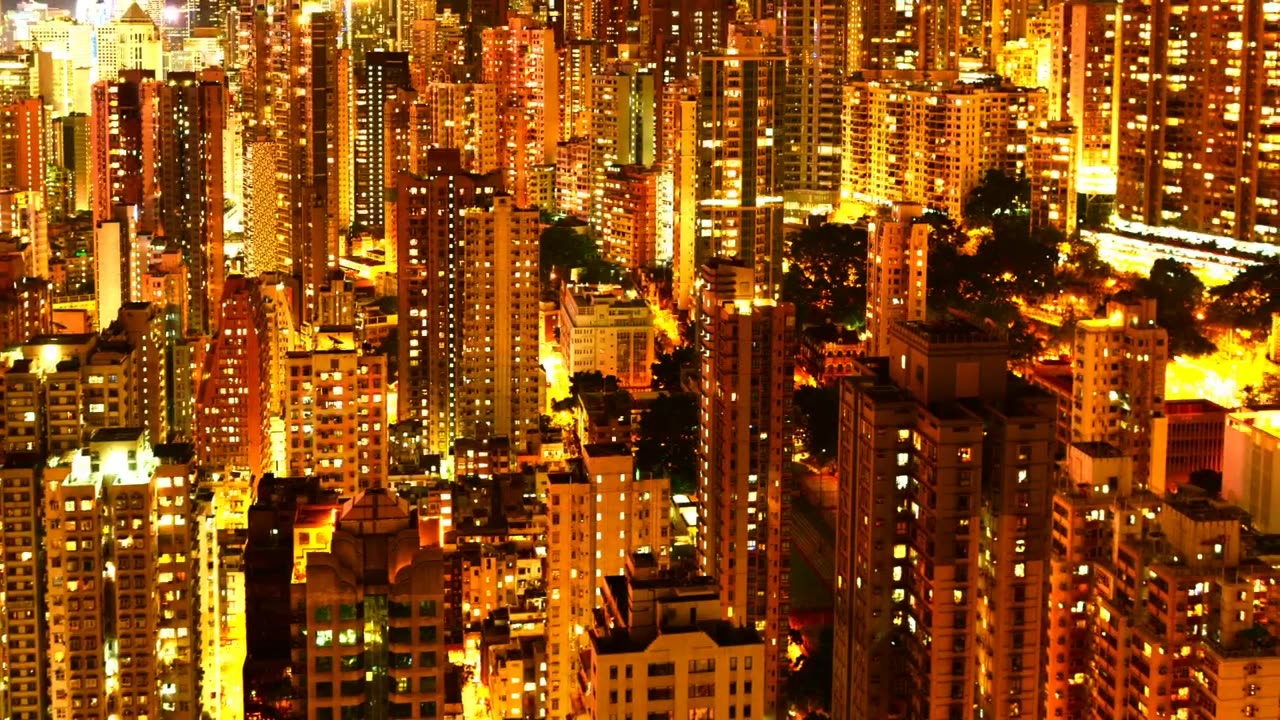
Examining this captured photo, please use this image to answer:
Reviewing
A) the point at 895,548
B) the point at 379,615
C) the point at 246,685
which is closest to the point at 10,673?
the point at 246,685

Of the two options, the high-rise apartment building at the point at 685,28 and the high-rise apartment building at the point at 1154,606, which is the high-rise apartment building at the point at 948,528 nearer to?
the high-rise apartment building at the point at 1154,606

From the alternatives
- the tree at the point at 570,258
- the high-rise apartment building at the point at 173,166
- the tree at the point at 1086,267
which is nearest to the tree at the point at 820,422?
the tree at the point at 1086,267

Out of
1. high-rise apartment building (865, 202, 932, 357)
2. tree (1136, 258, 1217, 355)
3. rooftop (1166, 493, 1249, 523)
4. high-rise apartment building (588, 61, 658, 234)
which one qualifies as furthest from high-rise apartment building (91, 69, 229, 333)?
rooftop (1166, 493, 1249, 523)

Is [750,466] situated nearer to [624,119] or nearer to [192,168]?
[192,168]

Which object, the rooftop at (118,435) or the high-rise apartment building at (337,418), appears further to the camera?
the high-rise apartment building at (337,418)

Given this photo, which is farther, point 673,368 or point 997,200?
point 997,200

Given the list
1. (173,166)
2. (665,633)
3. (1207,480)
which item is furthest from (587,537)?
(173,166)
